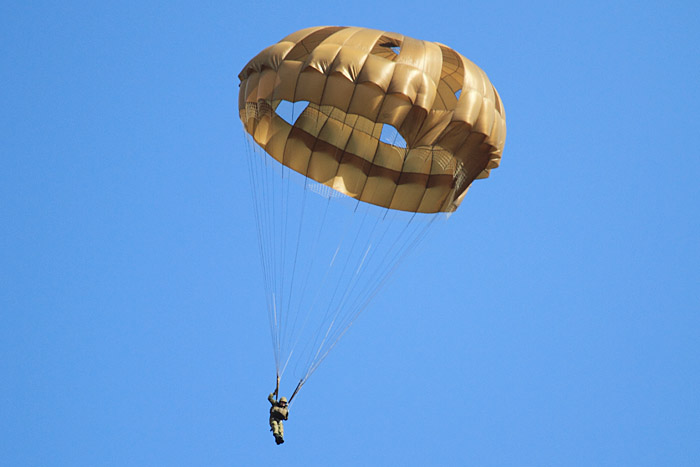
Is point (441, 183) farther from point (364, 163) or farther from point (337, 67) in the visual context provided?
point (337, 67)

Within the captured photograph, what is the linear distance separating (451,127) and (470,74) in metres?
1.23

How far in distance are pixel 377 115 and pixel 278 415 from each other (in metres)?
6.23

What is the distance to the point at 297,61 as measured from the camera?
20.1m

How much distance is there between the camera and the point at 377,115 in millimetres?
19578

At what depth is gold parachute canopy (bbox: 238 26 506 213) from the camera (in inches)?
765

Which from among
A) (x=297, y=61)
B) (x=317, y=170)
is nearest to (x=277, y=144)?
(x=317, y=170)

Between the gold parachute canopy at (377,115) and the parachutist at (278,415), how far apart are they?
16.0 ft

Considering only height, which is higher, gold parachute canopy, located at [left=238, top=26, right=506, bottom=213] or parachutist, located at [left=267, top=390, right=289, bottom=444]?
gold parachute canopy, located at [left=238, top=26, right=506, bottom=213]

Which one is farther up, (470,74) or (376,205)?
(470,74)

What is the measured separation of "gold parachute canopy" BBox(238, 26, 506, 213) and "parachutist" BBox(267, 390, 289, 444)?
488 cm

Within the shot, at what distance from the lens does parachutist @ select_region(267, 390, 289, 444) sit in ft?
64.8

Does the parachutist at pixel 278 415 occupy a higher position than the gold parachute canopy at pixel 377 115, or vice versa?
the gold parachute canopy at pixel 377 115

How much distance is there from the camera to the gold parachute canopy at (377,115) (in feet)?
63.8

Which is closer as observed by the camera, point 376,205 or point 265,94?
point 265,94
